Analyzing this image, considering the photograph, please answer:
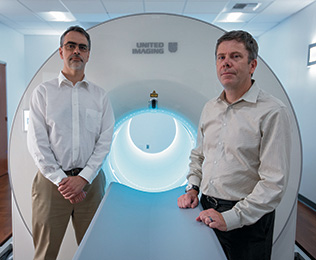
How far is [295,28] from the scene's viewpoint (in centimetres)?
345

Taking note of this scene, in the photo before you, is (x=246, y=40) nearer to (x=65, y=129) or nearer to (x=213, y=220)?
(x=213, y=220)

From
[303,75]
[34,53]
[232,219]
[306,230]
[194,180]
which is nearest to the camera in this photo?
[232,219]

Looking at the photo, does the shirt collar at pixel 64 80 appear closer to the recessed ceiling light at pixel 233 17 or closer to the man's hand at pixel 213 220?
the man's hand at pixel 213 220

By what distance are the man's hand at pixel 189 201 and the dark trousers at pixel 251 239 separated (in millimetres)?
79

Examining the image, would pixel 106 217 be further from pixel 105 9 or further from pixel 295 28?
pixel 295 28

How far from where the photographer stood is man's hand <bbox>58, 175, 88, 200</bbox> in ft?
3.59

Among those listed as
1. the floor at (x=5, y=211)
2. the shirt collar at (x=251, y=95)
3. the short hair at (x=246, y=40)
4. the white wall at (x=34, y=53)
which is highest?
the white wall at (x=34, y=53)

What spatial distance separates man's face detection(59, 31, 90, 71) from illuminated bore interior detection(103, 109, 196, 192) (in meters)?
0.40

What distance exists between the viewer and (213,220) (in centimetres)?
86

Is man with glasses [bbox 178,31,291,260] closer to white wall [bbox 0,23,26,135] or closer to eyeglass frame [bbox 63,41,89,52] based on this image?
eyeglass frame [bbox 63,41,89,52]

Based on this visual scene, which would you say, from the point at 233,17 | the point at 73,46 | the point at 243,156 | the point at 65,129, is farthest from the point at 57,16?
the point at 243,156

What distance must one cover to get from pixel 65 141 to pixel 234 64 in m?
0.75

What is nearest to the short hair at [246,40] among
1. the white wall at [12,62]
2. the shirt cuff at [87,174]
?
the shirt cuff at [87,174]

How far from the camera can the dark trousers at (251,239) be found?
0.93m
